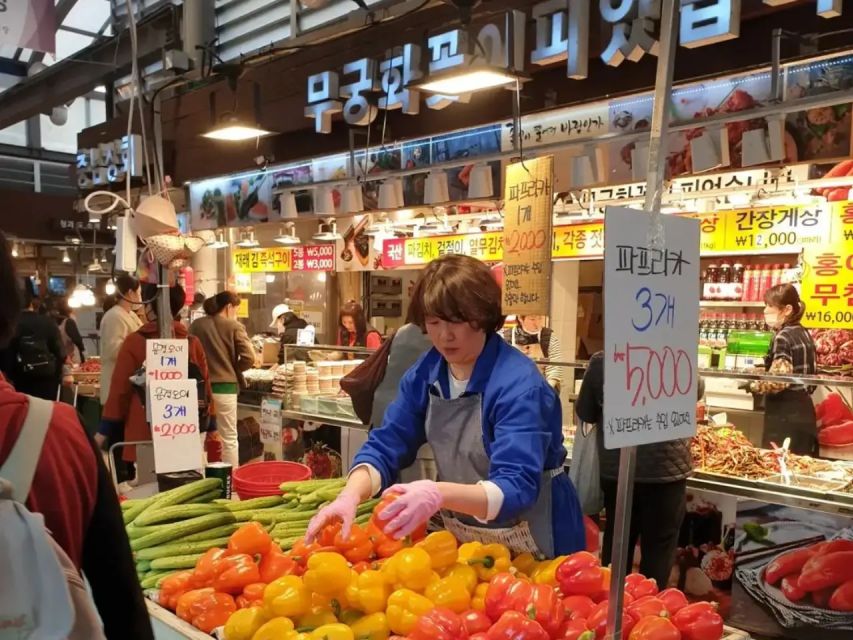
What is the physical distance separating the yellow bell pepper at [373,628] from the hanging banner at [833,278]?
6.44 m

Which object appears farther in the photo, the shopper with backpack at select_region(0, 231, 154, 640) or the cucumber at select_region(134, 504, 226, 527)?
the cucumber at select_region(134, 504, 226, 527)

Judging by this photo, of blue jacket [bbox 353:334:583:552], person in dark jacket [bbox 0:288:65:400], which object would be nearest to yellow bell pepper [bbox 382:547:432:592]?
blue jacket [bbox 353:334:583:552]

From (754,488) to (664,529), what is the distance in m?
0.53

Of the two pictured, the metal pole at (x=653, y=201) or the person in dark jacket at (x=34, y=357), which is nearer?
the metal pole at (x=653, y=201)

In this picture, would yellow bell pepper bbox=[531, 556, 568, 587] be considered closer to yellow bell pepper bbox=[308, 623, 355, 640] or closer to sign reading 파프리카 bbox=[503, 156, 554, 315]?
yellow bell pepper bbox=[308, 623, 355, 640]

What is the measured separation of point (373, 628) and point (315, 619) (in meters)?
0.17

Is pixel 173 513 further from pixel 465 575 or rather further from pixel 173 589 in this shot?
pixel 465 575

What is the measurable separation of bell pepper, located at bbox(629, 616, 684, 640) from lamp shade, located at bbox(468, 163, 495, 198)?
173 inches

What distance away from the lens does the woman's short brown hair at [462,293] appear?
2430 mm

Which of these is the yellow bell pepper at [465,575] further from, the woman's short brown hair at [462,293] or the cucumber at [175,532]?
the cucumber at [175,532]

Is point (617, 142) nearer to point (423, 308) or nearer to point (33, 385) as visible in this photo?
point (423, 308)

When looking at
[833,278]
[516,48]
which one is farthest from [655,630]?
[833,278]

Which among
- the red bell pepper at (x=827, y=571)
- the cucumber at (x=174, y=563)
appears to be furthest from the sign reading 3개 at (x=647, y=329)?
the red bell pepper at (x=827, y=571)

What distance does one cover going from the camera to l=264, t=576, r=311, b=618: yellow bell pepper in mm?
1981
